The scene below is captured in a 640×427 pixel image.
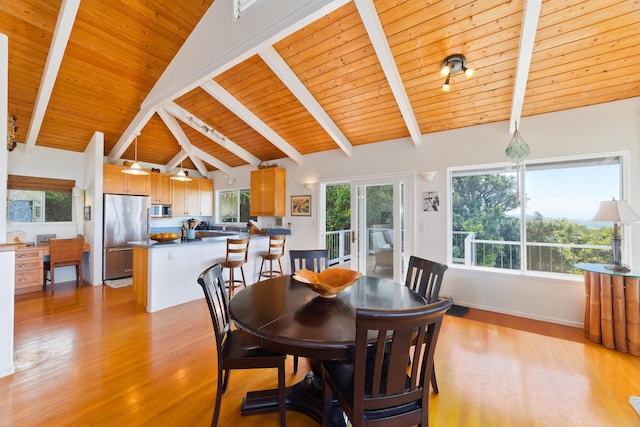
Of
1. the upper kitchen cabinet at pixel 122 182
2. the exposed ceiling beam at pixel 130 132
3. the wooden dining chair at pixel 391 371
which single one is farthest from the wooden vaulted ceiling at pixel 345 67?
the wooden dining chair at pixel 391 371

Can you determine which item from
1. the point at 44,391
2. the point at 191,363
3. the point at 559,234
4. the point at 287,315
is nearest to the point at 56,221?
the point at 44,391

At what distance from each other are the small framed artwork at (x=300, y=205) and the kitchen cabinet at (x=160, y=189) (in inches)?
121

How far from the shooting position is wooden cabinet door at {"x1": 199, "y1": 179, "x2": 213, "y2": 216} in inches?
276

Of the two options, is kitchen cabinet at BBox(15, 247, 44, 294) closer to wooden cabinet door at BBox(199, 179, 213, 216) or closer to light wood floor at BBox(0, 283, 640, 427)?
light wood floor at BBox(0, 283, 640, 427)

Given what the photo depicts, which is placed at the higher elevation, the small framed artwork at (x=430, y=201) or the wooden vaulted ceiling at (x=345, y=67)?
the wooden vaulted ceiling at (x=345, y=67)

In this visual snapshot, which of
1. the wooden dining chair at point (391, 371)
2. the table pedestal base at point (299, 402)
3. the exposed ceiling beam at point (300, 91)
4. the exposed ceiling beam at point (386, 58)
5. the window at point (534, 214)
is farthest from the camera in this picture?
the window at point (534, 214)

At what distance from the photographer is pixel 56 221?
5016 mm

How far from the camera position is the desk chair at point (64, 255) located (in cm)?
442

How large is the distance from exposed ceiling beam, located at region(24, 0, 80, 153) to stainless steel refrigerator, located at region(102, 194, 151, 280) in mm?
1438

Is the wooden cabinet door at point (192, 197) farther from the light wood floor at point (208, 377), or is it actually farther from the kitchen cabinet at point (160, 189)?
the light wood floor at point (208, 377)

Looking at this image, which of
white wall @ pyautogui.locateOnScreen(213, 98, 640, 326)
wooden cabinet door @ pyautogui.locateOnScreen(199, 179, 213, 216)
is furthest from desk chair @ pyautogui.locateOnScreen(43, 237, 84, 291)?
white wall @ pyautogui.locateOnScreen(213, 98, 640, 326)

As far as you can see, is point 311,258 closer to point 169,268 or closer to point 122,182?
point 169,268

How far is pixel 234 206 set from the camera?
7.01 m

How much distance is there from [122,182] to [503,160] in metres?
6.72
